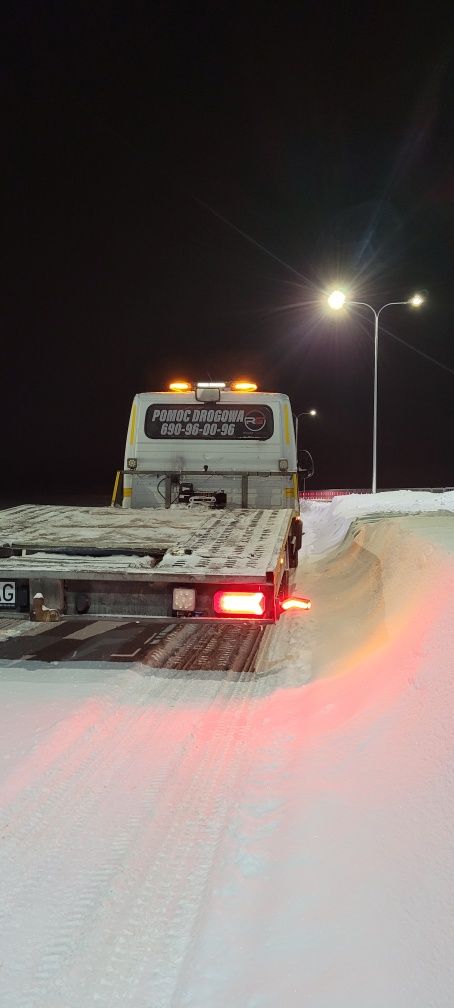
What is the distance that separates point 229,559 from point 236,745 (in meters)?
1.28

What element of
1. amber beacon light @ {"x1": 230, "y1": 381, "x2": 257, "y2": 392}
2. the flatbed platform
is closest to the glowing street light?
amber beacon light @ {"x1": 230, "y1": 381, "x2": 257, "y2": 392}

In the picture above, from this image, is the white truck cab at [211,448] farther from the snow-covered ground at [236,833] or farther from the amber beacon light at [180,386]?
the snow-covered ground at [236,833]

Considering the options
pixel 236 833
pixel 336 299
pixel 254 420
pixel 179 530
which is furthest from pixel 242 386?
pixel 336 299

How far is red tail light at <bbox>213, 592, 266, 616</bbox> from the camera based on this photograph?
185 inches

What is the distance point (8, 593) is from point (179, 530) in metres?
1.49

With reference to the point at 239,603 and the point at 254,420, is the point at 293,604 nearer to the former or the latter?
the point at 239,603

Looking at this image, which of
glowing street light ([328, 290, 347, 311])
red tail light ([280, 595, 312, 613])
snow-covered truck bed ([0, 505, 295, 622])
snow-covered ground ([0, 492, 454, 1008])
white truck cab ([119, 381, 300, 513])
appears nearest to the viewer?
snow-covered ground ([0, 492, 454, 1008])

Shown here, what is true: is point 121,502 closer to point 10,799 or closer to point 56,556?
point 56,556

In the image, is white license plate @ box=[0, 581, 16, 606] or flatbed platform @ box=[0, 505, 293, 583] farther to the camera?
white license plate @ box=[0, 581, 16, 606]

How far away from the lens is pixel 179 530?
577cm

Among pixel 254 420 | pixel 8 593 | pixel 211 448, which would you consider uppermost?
pixel 254 420

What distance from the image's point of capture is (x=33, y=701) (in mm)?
4828

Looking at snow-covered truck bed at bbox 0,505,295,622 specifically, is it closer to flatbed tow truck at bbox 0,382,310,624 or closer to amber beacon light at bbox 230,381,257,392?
flatbed tow truck at bbox 0,382,310,624

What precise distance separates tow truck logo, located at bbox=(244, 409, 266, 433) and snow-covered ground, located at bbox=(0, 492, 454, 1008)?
4016 millimetres
